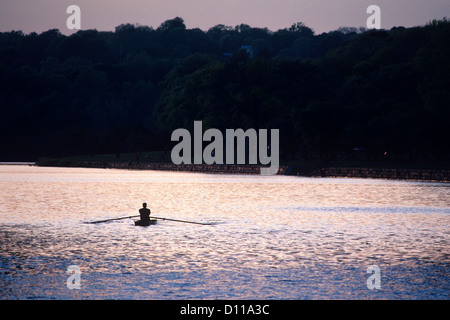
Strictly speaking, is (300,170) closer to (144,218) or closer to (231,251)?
(144,218)

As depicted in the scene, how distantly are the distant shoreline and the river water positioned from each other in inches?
1627

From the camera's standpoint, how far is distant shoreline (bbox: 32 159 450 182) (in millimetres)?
104375

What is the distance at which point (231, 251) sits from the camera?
32844mm

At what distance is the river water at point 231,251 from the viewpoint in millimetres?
23781

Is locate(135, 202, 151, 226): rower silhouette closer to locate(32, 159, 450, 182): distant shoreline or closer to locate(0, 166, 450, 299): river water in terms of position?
locate(0, 166, 450, 299): river water

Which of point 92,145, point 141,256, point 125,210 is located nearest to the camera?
point 141,256

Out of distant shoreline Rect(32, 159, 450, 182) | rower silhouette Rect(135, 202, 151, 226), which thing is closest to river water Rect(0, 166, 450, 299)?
rower silhouette Rect(135, 202, 151, 226)

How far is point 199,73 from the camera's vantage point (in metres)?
158

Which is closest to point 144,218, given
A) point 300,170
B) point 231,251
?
point 231,251

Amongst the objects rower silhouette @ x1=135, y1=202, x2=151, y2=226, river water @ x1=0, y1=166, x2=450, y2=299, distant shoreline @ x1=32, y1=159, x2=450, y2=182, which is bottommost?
river water @ x1=0, y1=166, x2=450, y2=299

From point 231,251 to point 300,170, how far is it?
315 feet

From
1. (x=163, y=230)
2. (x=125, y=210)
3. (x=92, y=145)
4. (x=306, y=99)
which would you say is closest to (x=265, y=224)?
(x=163, y=230)
